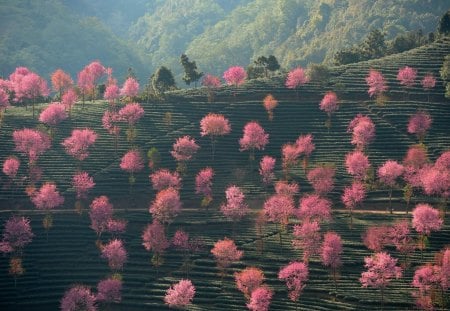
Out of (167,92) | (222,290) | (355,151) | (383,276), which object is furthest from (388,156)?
(167,92)

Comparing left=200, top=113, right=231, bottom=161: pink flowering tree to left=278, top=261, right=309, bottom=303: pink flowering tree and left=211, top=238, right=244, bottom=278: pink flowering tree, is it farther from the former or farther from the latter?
left=278, top=261, right=309, bottom=303: pink flowering tree

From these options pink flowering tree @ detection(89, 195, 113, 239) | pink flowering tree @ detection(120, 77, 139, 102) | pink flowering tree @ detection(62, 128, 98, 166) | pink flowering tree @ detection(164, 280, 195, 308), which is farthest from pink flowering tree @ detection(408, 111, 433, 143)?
pink flowering tree @ detection(62, 128, 98, 166)

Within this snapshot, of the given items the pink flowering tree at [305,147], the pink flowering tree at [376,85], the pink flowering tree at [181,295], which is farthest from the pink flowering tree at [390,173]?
the pink flowering tree at [181,295]

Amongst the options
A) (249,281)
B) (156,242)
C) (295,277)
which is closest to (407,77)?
(295,277)

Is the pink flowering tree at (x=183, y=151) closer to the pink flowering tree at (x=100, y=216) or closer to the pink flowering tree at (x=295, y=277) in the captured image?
the pink flowering tree at (x=100, y=216)

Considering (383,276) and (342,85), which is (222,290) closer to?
(383,276)

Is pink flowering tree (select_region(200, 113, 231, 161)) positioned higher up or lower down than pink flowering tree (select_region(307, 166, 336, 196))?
higher up
